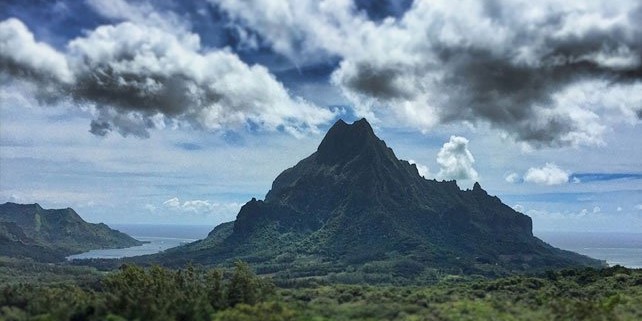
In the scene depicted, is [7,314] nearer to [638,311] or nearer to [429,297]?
[429,297]

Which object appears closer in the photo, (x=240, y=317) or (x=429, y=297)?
(x=240, y=317)

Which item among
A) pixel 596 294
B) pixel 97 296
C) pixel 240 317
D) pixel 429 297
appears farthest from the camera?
pixel 596 294

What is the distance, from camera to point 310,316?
461 feet

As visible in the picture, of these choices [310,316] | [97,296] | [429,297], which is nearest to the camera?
[310,316]

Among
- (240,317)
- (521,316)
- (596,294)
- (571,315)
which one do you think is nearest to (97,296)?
(240,317)

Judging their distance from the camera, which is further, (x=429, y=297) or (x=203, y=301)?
(x=429, y=297)

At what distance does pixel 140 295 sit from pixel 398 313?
→ 6516 centimetres

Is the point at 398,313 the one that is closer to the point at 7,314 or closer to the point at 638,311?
the point at 638,311

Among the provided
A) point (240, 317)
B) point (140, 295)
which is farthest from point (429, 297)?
point (140, 295)

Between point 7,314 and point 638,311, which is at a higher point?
point 638,311

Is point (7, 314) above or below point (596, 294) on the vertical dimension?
below

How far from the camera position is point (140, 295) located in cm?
14062

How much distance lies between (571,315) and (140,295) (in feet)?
342

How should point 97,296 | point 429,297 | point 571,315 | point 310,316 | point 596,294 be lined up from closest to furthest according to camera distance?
point 571,315
point 310,316
point 97,296
point 429,297
point 596,294
